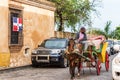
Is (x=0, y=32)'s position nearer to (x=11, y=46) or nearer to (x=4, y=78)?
(x=11, y=46)

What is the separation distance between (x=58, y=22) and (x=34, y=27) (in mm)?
16012

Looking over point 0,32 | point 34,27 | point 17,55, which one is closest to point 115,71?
point 0,32

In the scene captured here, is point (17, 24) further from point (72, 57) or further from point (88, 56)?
point (72, 57)

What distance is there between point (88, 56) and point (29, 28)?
29.4 feet

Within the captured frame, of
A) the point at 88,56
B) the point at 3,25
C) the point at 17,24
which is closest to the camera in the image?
the point at 88,56

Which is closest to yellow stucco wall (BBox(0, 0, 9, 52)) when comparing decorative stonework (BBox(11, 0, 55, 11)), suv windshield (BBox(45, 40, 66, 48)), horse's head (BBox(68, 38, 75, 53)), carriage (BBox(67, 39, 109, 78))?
decorative stonework (BBox(11, 0, 55, 11))

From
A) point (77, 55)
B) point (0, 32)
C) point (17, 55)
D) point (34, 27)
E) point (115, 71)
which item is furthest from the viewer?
point (34, 27)

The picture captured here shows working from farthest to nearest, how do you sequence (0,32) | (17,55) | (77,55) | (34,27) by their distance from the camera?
(34,27) < (17,55) < (0,32) < (77,55)

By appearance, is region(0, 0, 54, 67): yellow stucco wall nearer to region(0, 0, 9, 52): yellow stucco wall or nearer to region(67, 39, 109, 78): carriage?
region(0, 0, 9, 52): yellow stucco wall

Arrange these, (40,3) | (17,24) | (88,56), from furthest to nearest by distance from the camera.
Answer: (40,3)
(17,24)
(88,56)

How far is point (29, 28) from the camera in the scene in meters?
25.1

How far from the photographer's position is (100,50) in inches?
699

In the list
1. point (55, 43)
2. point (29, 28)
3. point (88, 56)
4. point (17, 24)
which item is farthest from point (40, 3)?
point (88, 56)

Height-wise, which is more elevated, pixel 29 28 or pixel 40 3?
pixel 40 3
